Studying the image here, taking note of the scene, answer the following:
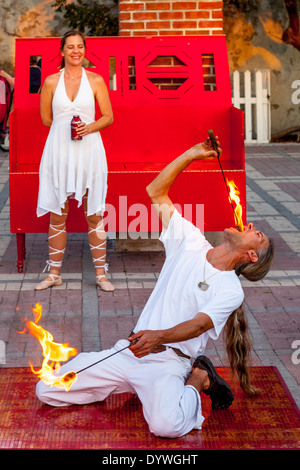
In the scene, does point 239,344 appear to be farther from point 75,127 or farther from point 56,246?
point 56,246

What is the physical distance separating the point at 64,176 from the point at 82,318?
124 centimetres

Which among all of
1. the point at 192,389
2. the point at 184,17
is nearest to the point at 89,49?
the point at 184,17

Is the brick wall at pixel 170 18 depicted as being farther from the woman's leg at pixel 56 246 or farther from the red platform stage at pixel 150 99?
the woman's leg at pixel 56 246

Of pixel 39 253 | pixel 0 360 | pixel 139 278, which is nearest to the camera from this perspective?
pixel 0 360

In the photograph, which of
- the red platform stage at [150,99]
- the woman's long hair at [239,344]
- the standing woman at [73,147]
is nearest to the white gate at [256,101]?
the red platform stage at [150,99]

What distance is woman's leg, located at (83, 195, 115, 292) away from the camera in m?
6.85

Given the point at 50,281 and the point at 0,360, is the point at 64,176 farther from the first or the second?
the point at 0,360

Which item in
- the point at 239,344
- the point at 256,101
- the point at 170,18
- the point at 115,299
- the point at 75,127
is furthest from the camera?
the point at 256,101

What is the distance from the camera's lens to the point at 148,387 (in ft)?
14.1

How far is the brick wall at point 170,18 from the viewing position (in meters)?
8.56

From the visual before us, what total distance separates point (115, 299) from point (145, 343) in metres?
2.50

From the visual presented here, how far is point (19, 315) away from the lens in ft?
20.4

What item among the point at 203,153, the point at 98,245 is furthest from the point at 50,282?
the point at 203,153

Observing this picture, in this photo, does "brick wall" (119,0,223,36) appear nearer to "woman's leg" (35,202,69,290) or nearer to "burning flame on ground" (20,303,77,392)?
"woman's leg" (35,202,69,290)
